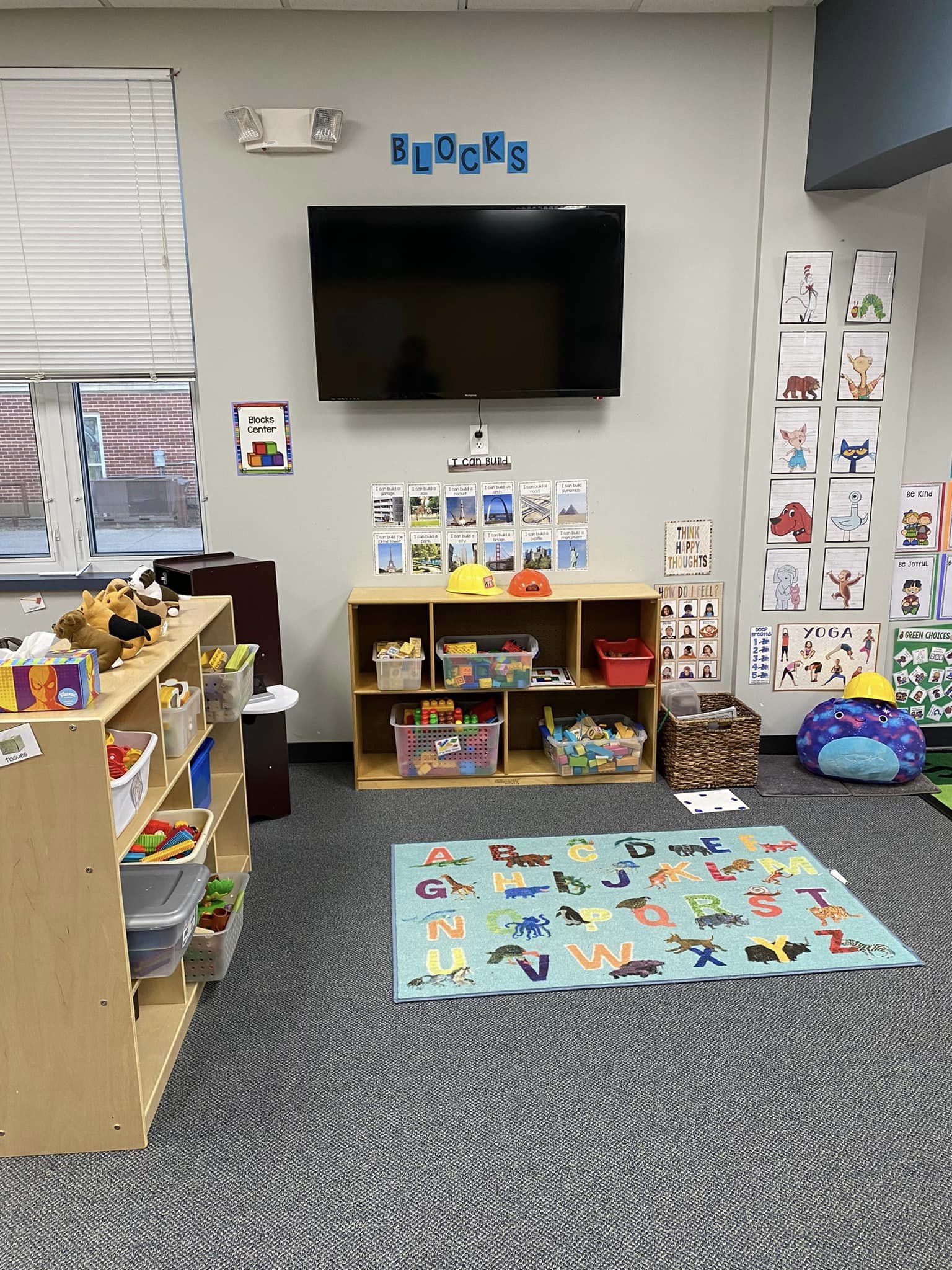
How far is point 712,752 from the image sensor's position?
3.53 metres

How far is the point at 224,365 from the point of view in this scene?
350 cm

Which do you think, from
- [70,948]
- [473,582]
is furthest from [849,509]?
[70,948]

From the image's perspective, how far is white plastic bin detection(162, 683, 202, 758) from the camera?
2.11 meters

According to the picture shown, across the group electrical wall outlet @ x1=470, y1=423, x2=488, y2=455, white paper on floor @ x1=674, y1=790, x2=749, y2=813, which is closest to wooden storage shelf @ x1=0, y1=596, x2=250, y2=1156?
electrical wall outlet @ x1=470, y1=423, x2=488, y2=455

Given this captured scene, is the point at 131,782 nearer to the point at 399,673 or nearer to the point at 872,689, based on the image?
the point at 399,673

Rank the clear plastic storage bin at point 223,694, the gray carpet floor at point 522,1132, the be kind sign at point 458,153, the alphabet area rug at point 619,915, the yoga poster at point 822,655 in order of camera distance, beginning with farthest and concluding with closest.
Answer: the yoga poster at point 822,655
the be kind sign at point 458,153
the clear plastic storage bin at point 223,694
the alphabet area rug at point 619,915
the gray carpet floor at point 522,1132

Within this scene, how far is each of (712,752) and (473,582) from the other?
1.15 meters

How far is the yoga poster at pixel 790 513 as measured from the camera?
3.68 m

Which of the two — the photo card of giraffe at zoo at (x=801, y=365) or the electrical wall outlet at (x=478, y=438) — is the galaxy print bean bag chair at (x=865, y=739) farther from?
the electrical wall outlet at (x=478, y=438)

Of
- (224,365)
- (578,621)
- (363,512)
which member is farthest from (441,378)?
(578,621)

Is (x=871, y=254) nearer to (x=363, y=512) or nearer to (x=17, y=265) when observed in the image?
(x=363, y=512)

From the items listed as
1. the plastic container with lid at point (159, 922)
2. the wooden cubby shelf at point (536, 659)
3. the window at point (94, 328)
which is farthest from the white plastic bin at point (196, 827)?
the window at point (94, 328)

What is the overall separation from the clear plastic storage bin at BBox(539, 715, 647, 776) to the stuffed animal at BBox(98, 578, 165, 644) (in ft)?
6.02

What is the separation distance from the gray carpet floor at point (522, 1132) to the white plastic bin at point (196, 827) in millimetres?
476
